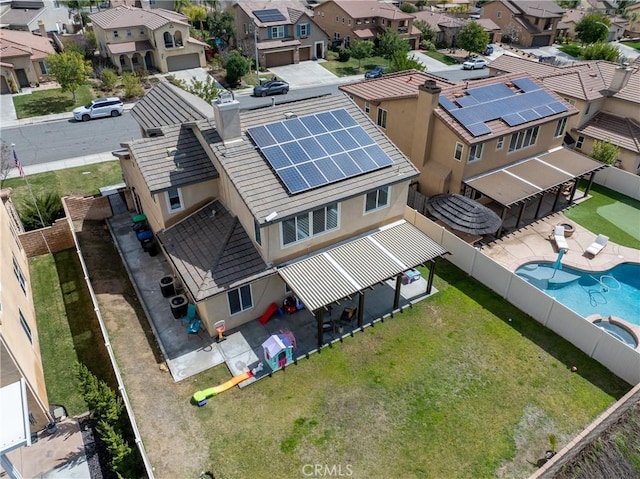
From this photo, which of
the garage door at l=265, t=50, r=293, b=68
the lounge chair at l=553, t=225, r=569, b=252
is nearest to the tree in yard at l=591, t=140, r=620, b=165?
the lounge chair at l=553, t=225, r=569, b=252

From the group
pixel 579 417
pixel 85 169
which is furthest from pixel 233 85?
pixel 579 417

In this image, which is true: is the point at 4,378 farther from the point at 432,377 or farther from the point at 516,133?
the point at 516,133

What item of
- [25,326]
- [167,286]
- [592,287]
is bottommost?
A: [592,287]

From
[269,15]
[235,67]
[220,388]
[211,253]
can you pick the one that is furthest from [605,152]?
[269,15]

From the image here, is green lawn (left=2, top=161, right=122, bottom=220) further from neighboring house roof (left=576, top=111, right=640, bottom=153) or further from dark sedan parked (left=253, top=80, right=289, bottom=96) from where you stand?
neighboring house roof (left=576, top=111, right=640, bottom=153)

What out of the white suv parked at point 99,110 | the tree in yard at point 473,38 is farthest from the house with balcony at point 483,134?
the tree in yard at point 473,38

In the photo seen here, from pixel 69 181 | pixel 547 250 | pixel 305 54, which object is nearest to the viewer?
pixel 547 250

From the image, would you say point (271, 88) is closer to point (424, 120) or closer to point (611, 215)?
point (424, 120)

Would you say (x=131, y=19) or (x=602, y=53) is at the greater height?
(x=131, y=19)
